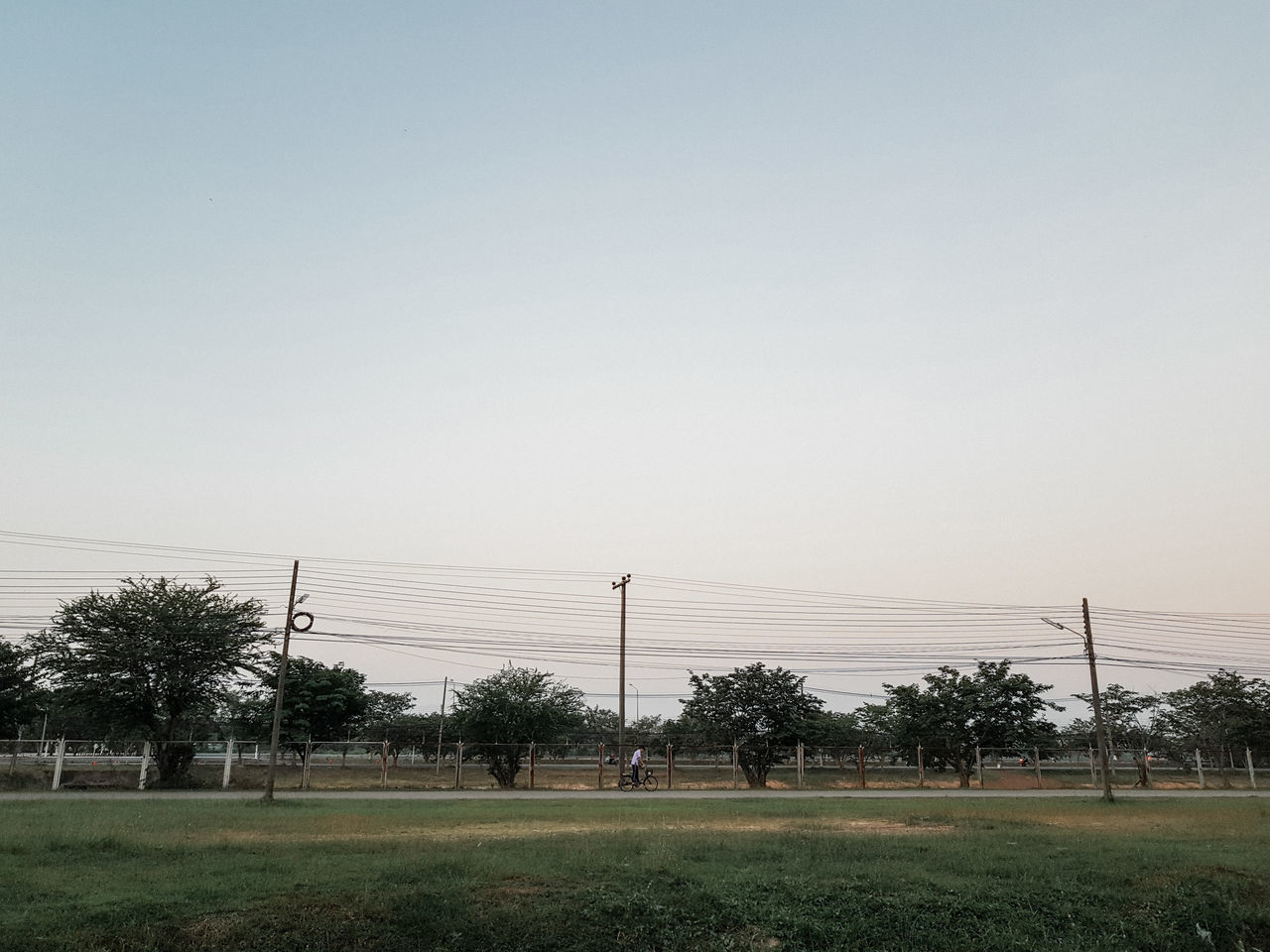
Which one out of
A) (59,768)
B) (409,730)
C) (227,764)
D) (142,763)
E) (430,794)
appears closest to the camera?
(430,794)

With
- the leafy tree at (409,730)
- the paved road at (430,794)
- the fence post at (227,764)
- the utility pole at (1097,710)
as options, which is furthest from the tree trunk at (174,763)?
the utility pole at (1097,710)

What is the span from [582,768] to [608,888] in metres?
39.2

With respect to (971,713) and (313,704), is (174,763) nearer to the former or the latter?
(313,704)

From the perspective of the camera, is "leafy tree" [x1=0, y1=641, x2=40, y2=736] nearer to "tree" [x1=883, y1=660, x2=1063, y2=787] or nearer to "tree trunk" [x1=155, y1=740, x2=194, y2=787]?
"tree trunk" [x1=155, y1=740, x2=194, y2=787]

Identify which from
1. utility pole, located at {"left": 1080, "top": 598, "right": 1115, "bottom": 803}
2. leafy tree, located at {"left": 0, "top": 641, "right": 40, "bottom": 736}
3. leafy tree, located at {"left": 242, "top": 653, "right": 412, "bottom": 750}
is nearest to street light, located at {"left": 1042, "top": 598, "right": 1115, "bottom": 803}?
utility pole, located at {"left": 1080, "top": 598, "right": 1115, "bottom": 803}

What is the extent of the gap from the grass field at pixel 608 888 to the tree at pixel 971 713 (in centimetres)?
3716

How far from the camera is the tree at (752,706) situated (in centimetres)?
5962

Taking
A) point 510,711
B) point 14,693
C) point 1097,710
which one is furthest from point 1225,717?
point 14,693

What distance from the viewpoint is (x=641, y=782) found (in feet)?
148

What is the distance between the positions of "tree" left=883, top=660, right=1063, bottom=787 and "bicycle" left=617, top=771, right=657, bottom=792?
67.4 feet

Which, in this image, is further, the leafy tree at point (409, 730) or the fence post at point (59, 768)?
the leafy tree at point (409, 730)

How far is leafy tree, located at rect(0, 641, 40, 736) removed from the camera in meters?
58.1

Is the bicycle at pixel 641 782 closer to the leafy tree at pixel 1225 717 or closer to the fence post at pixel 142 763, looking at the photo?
the fence post at pixel 142 763

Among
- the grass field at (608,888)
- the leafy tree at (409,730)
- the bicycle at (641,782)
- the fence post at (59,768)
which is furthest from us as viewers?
the leafy tree at (409,730)
